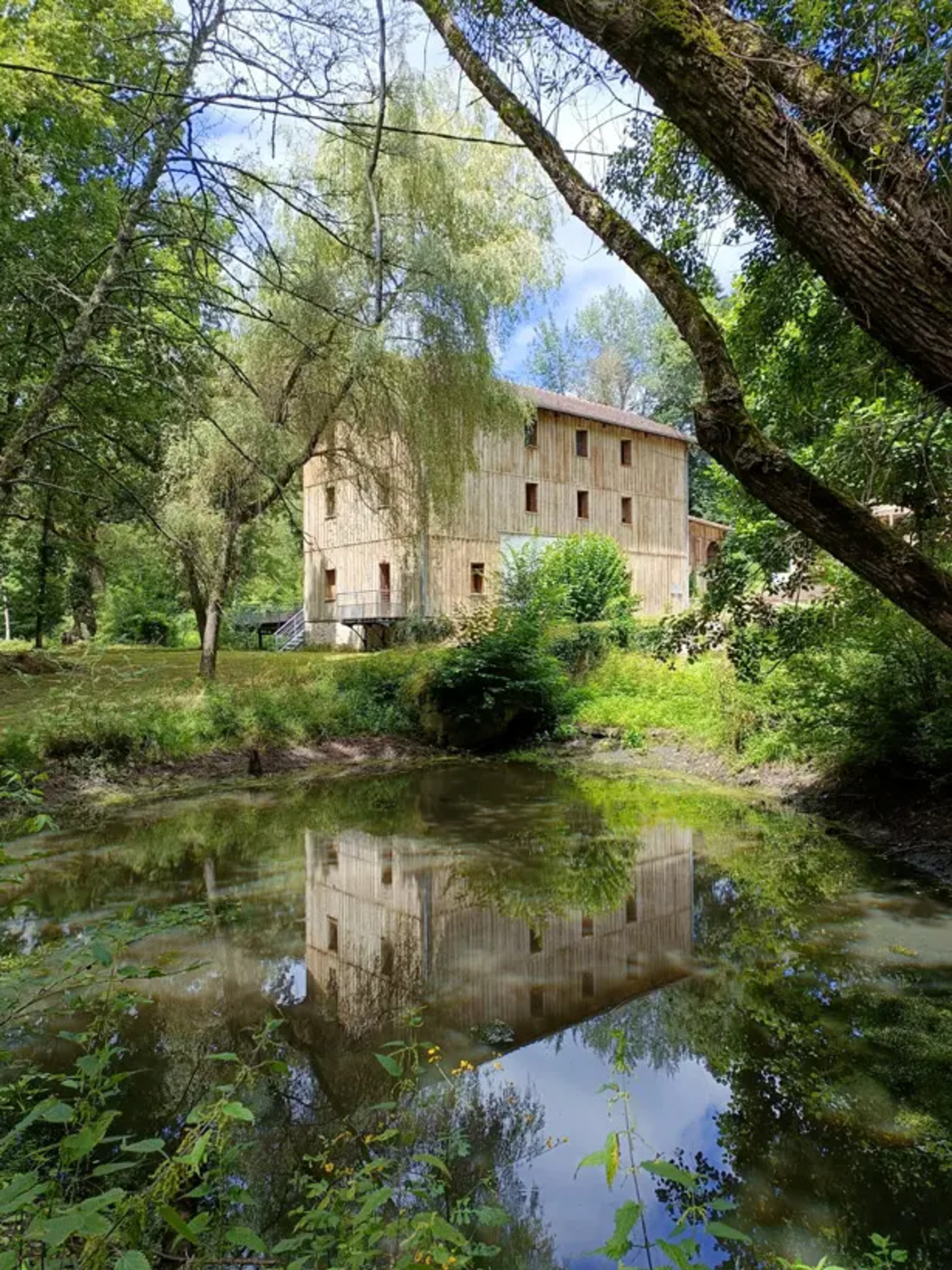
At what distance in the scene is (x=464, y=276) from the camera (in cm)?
1380

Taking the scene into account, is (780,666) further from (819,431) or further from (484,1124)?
(484,1124)

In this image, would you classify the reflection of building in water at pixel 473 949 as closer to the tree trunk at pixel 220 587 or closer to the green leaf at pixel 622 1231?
the green leaf at pixel 622 1231

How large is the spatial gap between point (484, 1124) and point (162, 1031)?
68.2 inches

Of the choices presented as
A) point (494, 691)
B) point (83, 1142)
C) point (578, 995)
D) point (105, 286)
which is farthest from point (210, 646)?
point (83, 1142)

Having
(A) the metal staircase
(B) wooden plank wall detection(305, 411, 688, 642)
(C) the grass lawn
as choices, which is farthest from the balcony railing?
(A) the metal staircase

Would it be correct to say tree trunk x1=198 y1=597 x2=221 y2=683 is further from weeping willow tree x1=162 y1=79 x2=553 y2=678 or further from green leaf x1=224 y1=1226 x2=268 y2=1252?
green leaf x1=224 y1=1226 x2=268 y2=1252

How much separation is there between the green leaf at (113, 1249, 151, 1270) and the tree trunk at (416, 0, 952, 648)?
9.05 ft

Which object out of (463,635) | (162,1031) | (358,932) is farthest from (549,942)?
(463,635)

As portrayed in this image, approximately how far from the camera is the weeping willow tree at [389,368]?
12703mm

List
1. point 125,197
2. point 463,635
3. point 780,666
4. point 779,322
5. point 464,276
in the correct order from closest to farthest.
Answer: point 125,197 < point 779,322 < point 780,666 < point 464,276 < point 463,635

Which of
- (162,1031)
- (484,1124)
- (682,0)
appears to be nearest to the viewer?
(682,0)

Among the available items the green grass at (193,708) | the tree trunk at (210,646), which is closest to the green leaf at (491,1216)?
the green grass at (193,708)

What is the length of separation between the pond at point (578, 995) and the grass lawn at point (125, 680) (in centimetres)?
207

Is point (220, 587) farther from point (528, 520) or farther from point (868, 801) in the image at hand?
point (528, 520)
